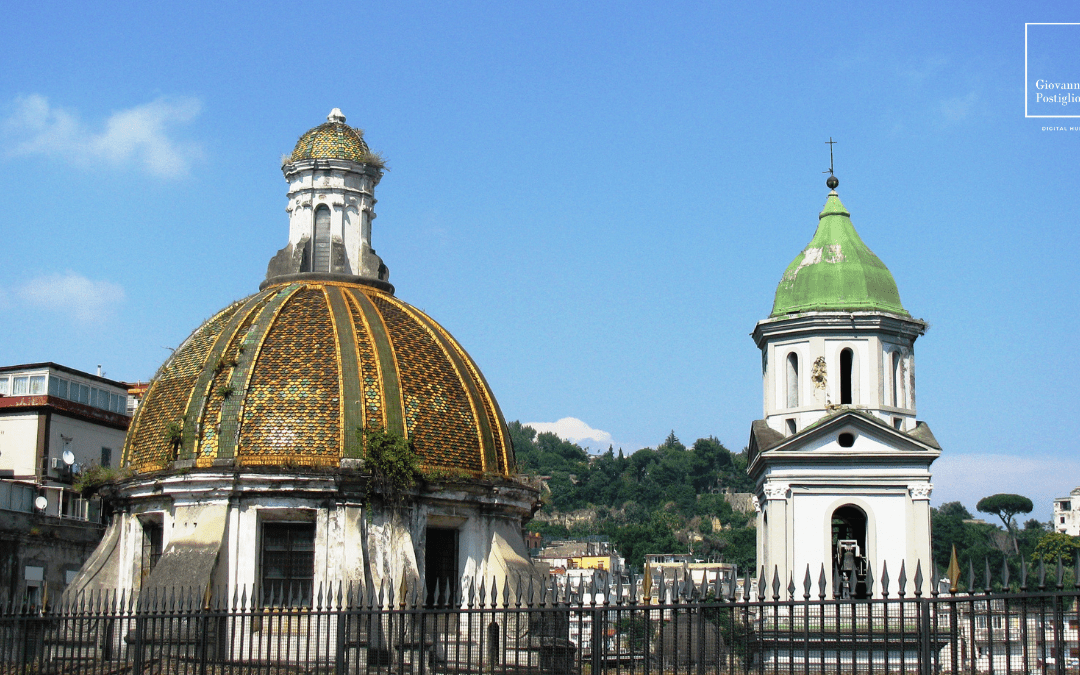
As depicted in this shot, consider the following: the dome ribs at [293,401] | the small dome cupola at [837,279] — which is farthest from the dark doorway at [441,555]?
the small dome cupola at [837,279]

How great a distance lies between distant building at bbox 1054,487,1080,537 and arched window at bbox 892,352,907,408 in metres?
110

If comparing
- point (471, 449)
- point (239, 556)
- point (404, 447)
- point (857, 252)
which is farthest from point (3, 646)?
point (857, 252)

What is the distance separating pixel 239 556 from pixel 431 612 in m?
12.6

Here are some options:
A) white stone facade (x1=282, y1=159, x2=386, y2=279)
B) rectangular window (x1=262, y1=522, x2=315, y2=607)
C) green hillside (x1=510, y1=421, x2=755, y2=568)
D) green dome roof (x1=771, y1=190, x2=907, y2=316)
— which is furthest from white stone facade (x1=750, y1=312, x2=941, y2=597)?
green hillside (x1=510, y1=421, x2=755, y2=568)

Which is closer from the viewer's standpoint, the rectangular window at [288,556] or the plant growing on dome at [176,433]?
the rectangular window at [288,556]

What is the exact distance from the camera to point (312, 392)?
27922 millimetres

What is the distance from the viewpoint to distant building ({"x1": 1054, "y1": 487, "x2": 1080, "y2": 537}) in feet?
443

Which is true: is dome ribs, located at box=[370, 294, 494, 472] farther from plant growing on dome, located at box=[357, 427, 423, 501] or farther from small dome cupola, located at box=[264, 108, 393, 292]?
small dome cupola, located at box=[264, 108, 393, 292]

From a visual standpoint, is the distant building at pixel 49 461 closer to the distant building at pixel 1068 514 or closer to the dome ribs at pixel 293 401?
the dome ribs at pixel 293 401

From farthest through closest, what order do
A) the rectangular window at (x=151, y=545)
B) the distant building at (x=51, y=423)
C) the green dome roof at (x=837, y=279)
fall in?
the distant building at (x=51, y=423), the green dome roof at (x=837, y=279), the rectangular window at (x=151, y=545)

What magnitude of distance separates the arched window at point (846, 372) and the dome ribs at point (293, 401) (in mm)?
11517

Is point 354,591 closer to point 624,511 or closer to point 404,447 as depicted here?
point 404,447

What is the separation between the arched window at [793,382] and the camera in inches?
1262

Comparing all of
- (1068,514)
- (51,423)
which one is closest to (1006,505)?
(1068,514)
